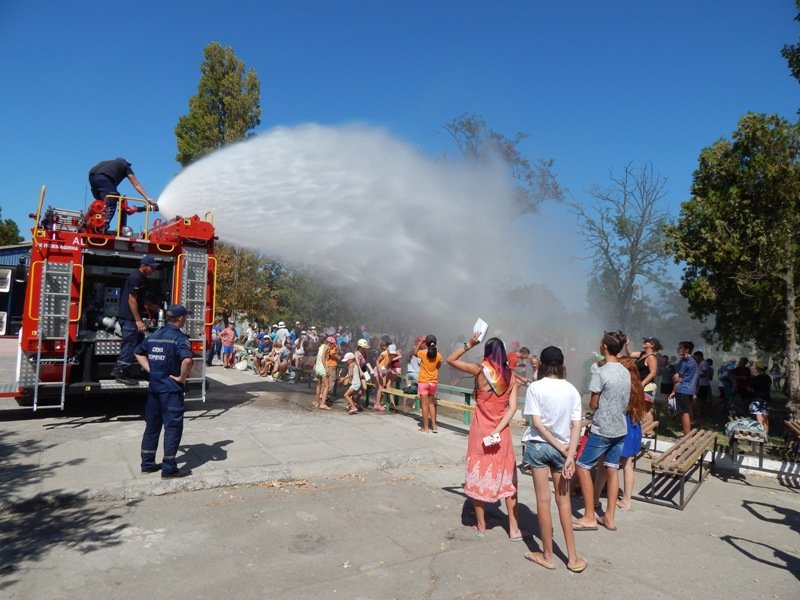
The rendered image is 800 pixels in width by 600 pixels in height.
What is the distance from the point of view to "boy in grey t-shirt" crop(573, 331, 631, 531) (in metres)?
5.02

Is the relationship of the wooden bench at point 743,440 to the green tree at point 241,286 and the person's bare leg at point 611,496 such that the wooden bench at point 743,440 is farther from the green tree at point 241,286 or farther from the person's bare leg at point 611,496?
the green tree at point 241,286

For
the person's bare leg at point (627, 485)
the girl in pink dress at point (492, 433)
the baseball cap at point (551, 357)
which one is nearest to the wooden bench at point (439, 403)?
the person's bare leg at point (627, 485)

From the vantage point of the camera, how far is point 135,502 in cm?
517

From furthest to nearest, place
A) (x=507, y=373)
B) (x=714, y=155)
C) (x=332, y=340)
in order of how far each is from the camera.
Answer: (x=714, y=155), (x=332, y=340), (x=507, y=373)

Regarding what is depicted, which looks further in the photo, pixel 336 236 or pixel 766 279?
pixel 336 236

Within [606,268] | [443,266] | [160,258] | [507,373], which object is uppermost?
[606,268]

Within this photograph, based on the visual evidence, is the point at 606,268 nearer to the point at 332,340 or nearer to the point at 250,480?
the point at 332,340

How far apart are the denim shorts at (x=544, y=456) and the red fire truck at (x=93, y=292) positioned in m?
5.71

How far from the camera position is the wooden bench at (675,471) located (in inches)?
222

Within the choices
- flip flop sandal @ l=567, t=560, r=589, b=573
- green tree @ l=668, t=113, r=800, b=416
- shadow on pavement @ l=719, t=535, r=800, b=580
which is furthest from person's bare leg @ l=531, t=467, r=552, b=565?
green tree @ l=668, t=113, r=800, b=416

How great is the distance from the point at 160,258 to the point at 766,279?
10745 millimetres

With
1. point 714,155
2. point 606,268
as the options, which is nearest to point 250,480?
point 714,155

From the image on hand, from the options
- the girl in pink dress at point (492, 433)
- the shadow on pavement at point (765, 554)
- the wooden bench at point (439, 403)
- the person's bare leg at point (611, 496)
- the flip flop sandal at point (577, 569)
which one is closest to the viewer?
the flip flop sandal at point (577, 569)

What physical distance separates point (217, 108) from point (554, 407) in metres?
26.9
